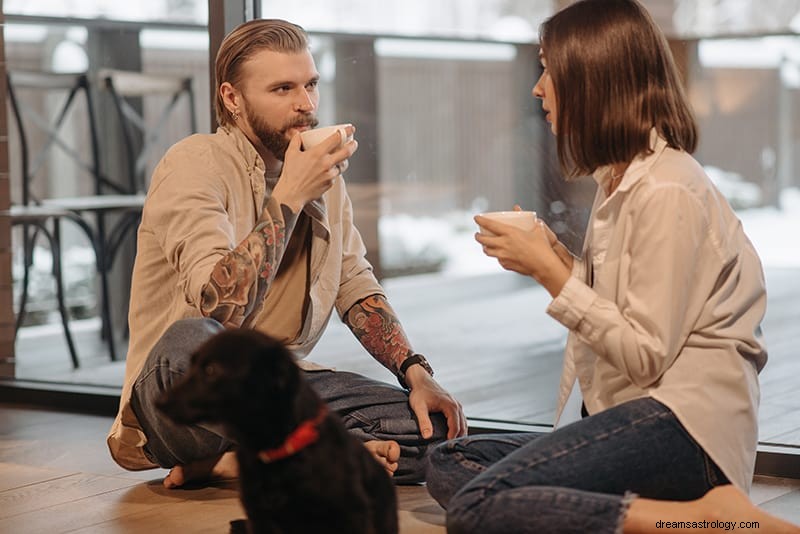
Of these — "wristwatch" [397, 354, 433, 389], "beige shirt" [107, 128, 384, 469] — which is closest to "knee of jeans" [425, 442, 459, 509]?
"wristwatch" [397, 354, 433, 389]

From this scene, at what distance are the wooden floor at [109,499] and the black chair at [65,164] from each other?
1.02 metres

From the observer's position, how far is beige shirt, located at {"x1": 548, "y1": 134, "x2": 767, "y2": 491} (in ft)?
5.48

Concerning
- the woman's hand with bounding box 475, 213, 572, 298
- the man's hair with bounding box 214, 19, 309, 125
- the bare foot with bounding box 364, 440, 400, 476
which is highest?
the man's hair with bounding box 214, 19, 309, 125

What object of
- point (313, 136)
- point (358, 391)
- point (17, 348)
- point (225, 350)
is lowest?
point (17, 348)

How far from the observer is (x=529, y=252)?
1764 millimetres

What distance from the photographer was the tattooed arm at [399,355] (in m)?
2.30

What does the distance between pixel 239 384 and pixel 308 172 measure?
2.46ft

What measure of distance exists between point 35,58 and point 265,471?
257 cm

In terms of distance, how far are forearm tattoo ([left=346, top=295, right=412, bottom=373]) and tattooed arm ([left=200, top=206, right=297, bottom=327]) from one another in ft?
1.15

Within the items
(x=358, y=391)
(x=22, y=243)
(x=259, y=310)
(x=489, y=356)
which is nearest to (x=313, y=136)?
(x=259, y=310)

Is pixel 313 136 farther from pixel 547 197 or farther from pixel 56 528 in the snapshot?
pixel 547 197

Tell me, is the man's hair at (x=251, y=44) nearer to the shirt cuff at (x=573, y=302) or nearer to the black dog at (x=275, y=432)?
the shirt cuff at (x=573, y=302)

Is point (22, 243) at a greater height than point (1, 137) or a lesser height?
lesser

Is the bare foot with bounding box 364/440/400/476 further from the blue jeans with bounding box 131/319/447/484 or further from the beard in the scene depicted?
the beard
